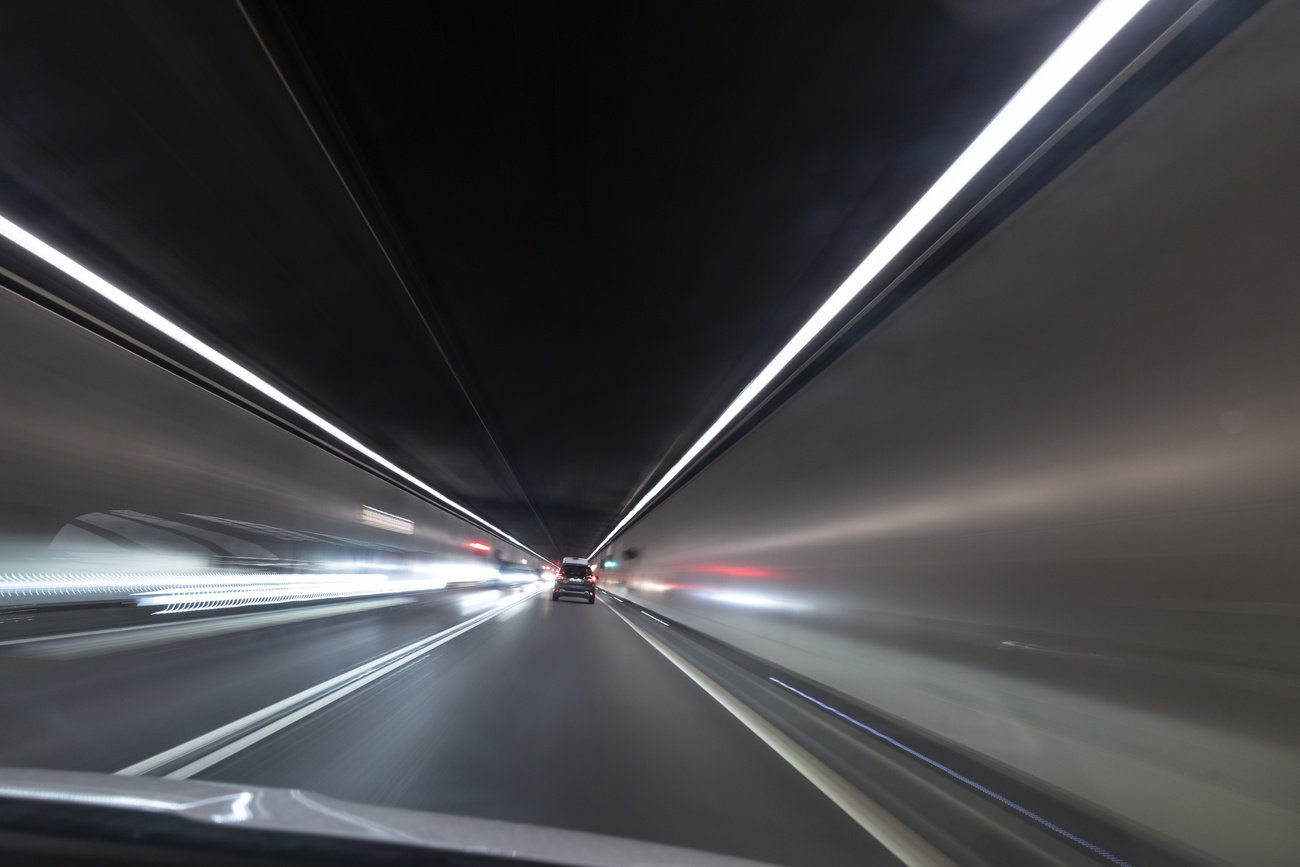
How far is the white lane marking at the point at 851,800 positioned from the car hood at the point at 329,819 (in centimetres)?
155

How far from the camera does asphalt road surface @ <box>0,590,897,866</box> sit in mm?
3346

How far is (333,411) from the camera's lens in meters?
14.9

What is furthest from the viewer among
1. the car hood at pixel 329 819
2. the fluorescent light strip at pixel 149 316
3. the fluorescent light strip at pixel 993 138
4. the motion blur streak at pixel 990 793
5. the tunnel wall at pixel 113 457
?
the tunnel wall at pixel 113 457

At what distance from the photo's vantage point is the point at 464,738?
475cm

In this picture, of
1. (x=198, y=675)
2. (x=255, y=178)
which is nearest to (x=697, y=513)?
(x=198, y=675)

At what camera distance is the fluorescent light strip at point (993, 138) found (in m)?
3.61

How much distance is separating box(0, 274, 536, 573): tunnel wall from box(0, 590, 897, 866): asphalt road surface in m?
1.99

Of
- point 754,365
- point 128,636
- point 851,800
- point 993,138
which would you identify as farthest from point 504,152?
point 128,636

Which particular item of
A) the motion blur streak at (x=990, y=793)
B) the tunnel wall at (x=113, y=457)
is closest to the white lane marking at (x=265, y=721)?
the motion blur streak at (x=990, y=793)

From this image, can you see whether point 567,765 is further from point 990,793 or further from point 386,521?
point 386,521

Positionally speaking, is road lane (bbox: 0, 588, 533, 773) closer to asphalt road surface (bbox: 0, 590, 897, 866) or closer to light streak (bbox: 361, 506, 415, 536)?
asphalt road surface (bbox: 0, 590, 897, 866)

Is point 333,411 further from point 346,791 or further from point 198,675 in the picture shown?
point 346,791

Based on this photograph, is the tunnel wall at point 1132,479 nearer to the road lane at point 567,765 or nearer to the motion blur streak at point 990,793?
the motion blur streak at point 990,793

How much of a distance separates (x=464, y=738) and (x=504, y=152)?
479cm
